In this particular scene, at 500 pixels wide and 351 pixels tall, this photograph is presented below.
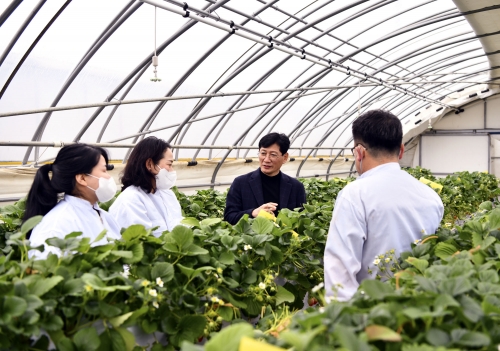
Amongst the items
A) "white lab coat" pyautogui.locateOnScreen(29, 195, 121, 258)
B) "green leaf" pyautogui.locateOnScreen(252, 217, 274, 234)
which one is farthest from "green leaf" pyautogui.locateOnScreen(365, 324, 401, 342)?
"white lab coat" pyautogui.locateOnScreen(29, 195, 121, 258)

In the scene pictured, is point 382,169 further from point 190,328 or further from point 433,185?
point 433,185

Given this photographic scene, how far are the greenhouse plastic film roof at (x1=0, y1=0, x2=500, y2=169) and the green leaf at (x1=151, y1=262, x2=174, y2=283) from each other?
10.5 feet

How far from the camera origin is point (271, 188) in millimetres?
4402

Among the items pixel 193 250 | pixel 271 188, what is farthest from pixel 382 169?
pixel 271 188

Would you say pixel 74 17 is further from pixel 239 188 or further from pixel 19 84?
pixel 239 188

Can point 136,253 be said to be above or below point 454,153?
below

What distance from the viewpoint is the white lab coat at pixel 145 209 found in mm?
3531

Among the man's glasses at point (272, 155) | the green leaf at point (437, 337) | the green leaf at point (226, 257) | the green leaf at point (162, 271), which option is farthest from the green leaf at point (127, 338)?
the man's glasses at point (272, 155)

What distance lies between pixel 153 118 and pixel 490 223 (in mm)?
7623

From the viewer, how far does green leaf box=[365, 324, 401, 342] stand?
1.15 metres

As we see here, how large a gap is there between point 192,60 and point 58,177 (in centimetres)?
634

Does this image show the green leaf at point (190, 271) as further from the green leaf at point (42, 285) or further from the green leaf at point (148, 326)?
the green leaf at point (42, 285)

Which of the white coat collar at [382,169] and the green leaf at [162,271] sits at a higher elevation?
the white coat collar at [382,169]

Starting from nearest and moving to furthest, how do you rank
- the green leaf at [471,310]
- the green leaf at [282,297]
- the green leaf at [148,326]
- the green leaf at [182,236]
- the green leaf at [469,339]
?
the green leaf at [469,339] < the green leaf at [471,310] < the green leaf at [148,326] < the green leaf at [182,236] < the green leaf at [282,297]
